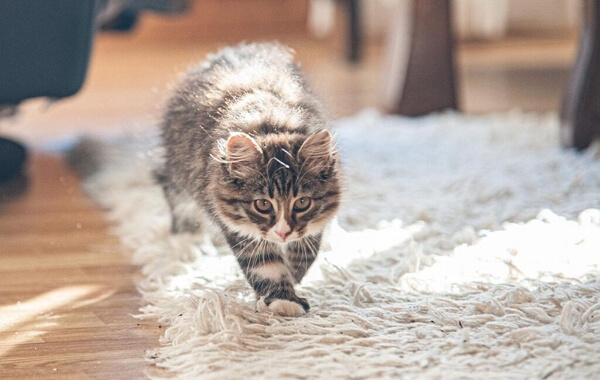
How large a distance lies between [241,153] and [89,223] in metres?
0.80

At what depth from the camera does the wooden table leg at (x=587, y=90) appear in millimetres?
2264

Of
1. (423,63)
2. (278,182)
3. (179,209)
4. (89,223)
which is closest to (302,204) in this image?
(278,182)

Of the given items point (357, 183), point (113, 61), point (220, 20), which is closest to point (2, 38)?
point (357, 183)

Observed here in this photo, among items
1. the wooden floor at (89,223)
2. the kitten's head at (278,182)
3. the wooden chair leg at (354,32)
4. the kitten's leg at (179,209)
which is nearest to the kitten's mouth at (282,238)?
the kitten's head at (278,182)

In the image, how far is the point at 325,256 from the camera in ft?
5.30

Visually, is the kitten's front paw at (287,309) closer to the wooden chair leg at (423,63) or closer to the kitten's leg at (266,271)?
the kitten's leg at (266,271)

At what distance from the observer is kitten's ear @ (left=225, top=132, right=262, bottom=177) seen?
1.31 metres

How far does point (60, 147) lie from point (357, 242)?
1.44 m

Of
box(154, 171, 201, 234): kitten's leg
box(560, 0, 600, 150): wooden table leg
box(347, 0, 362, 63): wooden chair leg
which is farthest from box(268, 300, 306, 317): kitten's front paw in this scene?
box(347, 0, 362, 63): wooden chair leg

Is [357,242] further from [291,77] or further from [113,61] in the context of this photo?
[113,61]

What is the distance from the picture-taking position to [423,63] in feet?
9.39

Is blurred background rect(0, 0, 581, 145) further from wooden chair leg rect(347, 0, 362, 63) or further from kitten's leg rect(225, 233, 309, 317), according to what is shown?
kitten's leg rect(225, 233, 309, 317)

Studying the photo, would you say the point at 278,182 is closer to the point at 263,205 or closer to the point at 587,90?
the point at 263,205

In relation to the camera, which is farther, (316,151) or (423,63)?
(423,63)
